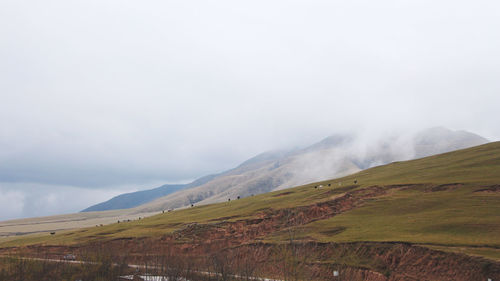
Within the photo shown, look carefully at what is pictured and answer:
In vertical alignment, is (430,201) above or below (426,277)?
above

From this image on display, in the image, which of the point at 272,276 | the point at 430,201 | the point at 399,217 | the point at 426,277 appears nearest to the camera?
the point at 426,277

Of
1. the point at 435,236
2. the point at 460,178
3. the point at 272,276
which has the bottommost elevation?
the point at 272,276

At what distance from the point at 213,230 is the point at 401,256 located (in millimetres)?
49969

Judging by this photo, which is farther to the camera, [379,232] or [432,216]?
[432,216]

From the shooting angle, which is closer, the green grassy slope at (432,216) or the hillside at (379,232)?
the hillside at (379,232)

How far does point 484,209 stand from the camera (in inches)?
2184

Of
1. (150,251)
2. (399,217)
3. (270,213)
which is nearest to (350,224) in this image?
(399,217)

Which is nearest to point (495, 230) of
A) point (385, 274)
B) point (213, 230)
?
point (385, 274)

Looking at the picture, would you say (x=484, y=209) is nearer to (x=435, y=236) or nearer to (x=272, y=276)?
(x=435, y=236)

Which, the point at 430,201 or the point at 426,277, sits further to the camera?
the point at 430,201

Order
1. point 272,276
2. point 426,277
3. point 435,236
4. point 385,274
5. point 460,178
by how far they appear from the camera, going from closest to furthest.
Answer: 1. point 426,277
2. point 385,274
3. point 435,236
4. point 272,276
5. point 460,178

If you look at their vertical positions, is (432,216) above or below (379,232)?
above

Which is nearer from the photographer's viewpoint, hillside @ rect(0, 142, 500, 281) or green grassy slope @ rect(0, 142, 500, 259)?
hillside @ rect(0, 142, 500, 281)

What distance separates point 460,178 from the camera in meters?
82.4
